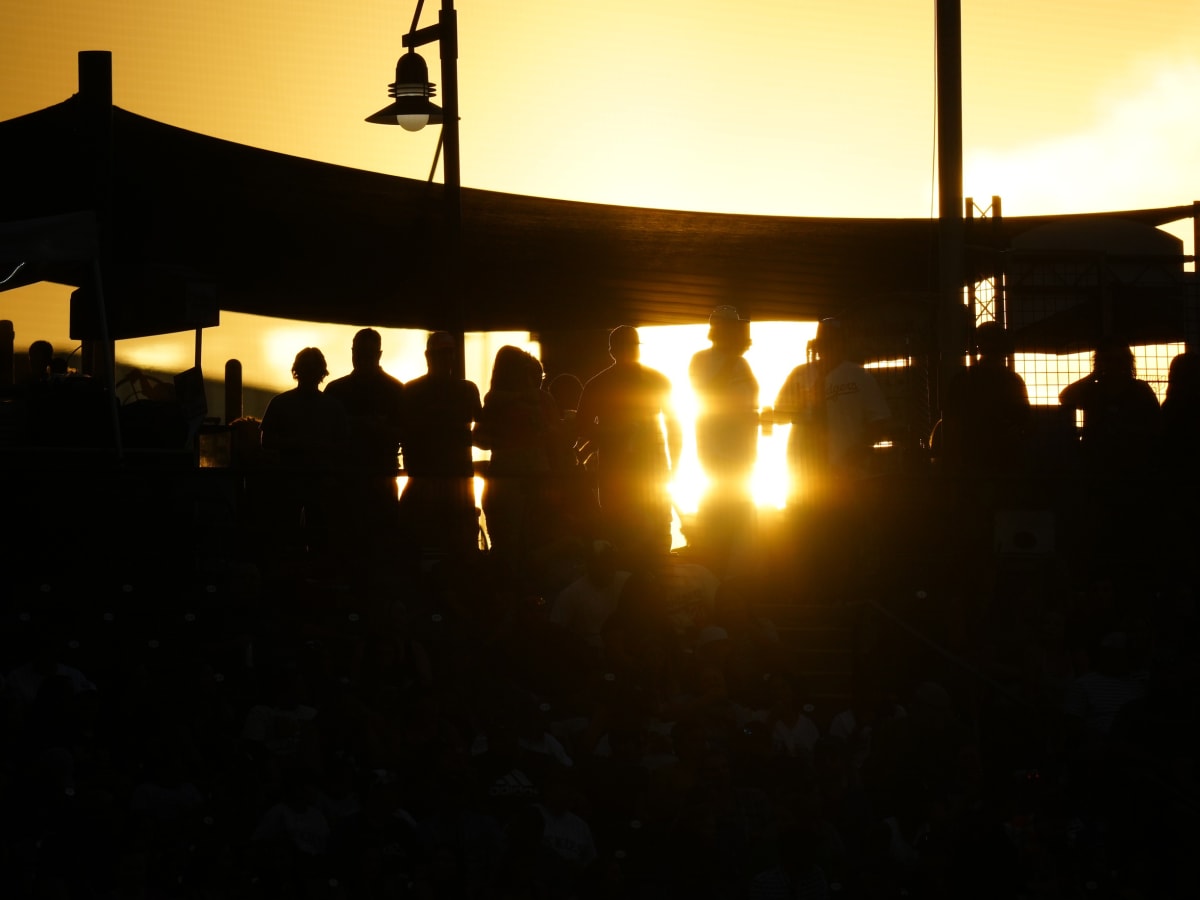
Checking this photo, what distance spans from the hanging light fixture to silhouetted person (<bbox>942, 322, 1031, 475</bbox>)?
4.64 meters

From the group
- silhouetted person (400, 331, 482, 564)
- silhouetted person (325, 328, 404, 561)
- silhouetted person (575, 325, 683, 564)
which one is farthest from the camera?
silhouetted person (325, 328, 404, 561)

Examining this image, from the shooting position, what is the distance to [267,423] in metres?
12.2

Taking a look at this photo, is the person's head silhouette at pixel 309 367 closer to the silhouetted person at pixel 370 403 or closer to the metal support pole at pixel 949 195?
the silhouetted person at pixel 370 403

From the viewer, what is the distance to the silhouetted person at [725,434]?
12.3 meters

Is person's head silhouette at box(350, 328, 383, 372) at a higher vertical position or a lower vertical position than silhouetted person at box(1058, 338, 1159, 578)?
higher

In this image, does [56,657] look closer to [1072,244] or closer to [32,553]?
[32,553]

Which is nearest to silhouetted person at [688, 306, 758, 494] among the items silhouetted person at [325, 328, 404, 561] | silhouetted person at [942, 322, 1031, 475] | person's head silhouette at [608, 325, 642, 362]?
person's head silhouette at [608, 325, 642, 362]

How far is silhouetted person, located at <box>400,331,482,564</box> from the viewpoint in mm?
11820

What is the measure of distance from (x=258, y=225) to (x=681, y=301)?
18.3 ft

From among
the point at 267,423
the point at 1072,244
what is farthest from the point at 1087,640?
the point at 1072,244

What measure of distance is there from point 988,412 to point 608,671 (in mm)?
3193

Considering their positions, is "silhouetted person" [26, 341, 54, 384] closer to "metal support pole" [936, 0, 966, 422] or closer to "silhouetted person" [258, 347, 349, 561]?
"silhouetted person" [258, 347, 349, 561]

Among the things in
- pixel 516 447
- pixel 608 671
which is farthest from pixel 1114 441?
pixel 516 447

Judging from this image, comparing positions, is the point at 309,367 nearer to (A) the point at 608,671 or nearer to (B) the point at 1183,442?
(A) the point at 608,671
